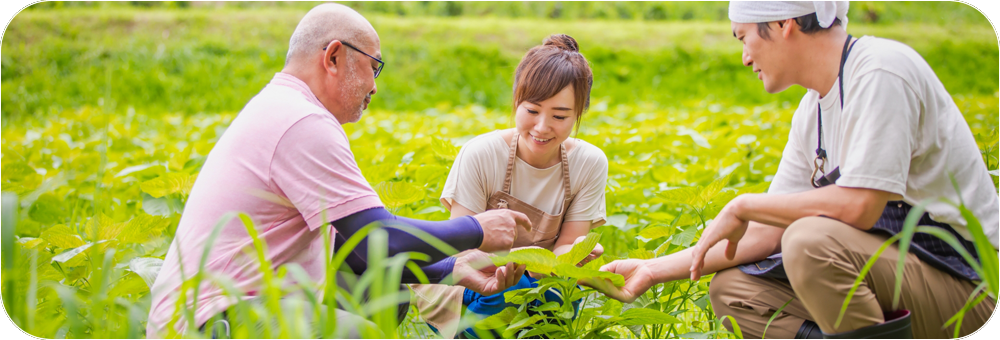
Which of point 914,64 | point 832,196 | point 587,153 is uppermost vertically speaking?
point 914,64

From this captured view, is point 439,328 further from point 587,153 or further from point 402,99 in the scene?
point 402,99

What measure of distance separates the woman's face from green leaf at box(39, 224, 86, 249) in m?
1.24

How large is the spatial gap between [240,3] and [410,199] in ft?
30.2

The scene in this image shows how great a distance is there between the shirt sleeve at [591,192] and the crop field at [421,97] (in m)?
0.22

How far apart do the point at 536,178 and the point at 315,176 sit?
2.56 ft

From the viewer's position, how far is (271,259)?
148cm

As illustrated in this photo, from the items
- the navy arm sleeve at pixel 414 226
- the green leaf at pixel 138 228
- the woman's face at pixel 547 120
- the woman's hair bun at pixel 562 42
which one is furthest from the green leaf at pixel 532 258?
the green leaf at pixel 138 228

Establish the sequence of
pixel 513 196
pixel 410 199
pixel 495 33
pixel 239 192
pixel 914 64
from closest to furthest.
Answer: pixel 914 64 → pixel 239 192 → pixel 410 199 → pixel 513 196 → pixel 495 33

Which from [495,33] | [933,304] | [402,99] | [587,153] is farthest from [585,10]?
[933,304]

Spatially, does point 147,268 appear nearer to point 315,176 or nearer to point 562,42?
point 315,176

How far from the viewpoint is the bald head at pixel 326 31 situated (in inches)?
64.1

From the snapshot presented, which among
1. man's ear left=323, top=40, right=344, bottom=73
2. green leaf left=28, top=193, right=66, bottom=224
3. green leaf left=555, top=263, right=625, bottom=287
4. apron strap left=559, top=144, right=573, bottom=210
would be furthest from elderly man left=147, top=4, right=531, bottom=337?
green leaf left=28, top=193, right=66, bottom=224

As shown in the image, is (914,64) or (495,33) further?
(495,33)

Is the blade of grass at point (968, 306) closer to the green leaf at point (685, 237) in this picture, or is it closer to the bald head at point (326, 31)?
the green leaf at point (685, 237)
